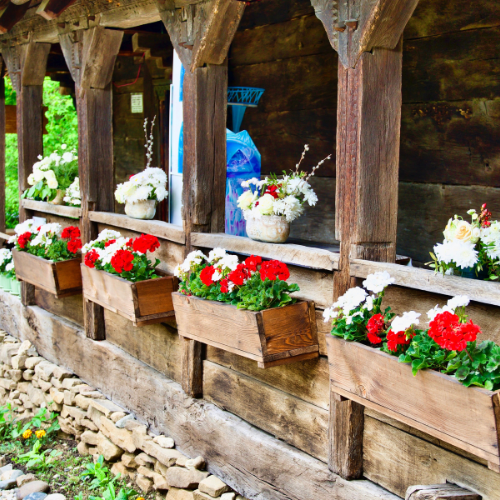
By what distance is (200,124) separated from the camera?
145 inches

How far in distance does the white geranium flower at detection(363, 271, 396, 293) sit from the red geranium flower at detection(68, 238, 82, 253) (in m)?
2.95

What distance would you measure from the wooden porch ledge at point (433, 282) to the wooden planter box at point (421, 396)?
307mm

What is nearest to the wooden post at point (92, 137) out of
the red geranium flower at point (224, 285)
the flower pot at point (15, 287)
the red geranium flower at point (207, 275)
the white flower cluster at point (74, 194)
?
the white flower cluster at point (74, 194)

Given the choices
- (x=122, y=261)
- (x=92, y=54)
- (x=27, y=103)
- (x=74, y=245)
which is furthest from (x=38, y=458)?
(x=27, y=103)

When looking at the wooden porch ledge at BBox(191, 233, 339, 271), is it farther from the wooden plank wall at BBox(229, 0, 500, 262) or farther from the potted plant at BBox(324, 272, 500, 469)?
the wooden plank wall at BBox(229, 0, 500, 262)

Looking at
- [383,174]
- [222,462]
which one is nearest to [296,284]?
[383,174]

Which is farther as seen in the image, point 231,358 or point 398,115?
point 231,358

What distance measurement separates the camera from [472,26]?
367cm

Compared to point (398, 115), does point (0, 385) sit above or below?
below

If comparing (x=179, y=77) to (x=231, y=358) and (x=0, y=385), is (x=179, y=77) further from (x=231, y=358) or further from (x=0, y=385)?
(x=0, y=385)

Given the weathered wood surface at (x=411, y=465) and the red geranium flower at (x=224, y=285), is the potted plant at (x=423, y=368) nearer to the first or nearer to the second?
the weathered wood surface at (x=411, y=465)

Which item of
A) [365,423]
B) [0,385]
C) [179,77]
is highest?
[179,77]

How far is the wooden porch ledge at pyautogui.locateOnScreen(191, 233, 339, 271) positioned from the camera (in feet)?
9.56

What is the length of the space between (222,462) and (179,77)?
2590 millimetres
